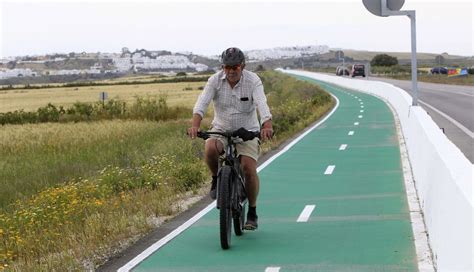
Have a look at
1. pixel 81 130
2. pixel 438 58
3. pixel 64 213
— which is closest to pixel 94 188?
pixel 64 213

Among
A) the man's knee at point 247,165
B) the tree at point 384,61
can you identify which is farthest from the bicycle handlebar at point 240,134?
the tree at point 384,61

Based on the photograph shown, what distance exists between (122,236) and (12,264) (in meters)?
1.47

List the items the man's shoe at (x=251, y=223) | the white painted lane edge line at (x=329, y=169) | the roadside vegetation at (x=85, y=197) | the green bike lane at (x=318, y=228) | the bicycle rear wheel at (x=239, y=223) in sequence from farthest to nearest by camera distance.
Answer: the white painted lane edge line at (x=329, y=169) < the man's shoe at (x=251, y=223) < the bicycle rear wheel at (x=239, y=223) < the roadside vegetation at (x=85, y=197) < the green bike lane at (x=318, y=228)

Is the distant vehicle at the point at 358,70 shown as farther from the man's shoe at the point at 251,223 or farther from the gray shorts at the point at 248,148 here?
the gray shorts at the point at 248,148

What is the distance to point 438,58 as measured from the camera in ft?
271

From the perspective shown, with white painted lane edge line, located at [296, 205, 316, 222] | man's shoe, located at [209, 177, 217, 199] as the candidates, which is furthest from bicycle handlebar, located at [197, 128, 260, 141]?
white painted lane edge line, located at [296, 205, 316, 222]

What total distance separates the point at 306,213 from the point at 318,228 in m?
1.18

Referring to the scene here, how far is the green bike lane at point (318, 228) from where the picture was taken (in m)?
8.04

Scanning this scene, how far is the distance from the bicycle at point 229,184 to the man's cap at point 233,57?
2.24ft

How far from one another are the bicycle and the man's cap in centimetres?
68

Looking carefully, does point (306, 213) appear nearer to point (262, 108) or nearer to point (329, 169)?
point (262, 108)

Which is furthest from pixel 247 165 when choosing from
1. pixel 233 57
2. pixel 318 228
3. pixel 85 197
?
pixel 85 197

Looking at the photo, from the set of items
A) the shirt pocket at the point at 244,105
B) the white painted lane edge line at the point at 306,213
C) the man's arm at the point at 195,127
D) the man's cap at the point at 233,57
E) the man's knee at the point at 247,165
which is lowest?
the white painted lane edge line at the point at 306,213

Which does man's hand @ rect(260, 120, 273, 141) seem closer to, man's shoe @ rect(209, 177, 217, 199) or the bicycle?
the bicycle
